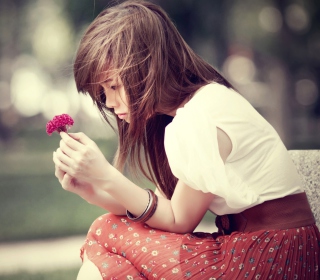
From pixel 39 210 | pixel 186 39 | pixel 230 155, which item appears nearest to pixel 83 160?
pixel 230 155

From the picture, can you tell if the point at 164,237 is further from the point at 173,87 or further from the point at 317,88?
the point at 317,88

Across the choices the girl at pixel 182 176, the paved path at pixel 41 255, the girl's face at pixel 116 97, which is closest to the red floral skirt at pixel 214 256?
the girl at pixel 182 176

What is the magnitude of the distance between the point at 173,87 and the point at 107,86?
211 mm

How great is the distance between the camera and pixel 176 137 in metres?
1.49

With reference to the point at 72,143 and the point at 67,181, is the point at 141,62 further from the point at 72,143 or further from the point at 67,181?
the point at 67,181

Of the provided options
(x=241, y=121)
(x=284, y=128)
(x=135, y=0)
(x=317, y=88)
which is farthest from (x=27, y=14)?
(x=241, y=121)

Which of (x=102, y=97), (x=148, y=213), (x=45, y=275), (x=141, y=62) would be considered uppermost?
(x=141, y=62)

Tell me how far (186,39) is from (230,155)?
5.08m

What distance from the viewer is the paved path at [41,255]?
348 centimetres

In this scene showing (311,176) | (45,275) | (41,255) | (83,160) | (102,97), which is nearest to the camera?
(83,160)

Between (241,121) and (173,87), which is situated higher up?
(173,87)

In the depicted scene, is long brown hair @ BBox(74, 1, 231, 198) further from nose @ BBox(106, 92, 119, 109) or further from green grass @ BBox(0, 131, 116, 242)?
green grass @ BBox(0, 131, 116, 242)

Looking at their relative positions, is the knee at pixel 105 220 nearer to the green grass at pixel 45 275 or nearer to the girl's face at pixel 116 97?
the girl's face at pixel 116 97

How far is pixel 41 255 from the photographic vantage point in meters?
3.89
